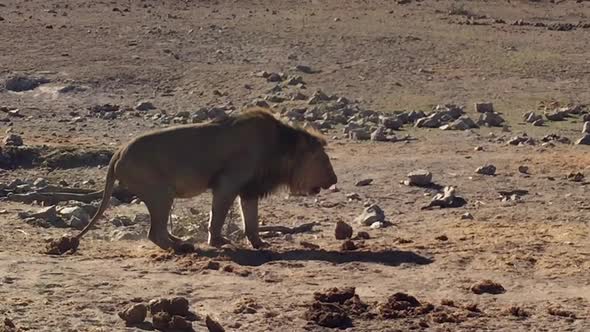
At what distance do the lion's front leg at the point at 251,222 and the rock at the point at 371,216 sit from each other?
1340mm

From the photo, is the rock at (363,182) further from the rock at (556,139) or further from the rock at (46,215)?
the rock at (556,139)

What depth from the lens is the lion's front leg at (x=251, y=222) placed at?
1250 centimetres

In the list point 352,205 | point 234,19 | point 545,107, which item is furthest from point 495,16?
point 352,205

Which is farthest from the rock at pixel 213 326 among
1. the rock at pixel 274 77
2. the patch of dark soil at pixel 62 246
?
the rock at pixel 274 77

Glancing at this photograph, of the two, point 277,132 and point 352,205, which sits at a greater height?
point 277,132

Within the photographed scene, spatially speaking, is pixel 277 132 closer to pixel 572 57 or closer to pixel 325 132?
pixel 325 132

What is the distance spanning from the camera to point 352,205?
14.9 meters

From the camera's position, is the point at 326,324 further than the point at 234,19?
No

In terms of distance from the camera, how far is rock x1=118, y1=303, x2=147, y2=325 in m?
9.05

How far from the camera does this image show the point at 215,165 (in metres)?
12.5

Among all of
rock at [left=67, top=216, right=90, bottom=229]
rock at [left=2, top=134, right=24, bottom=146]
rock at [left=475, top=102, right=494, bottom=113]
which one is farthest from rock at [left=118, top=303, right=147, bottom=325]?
rock at [left=475, top=102, right=494, bottom=113]

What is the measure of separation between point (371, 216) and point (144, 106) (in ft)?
29.8

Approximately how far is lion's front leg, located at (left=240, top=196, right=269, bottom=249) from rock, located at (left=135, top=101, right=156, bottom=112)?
9.54 m

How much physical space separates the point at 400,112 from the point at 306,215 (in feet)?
24.7
